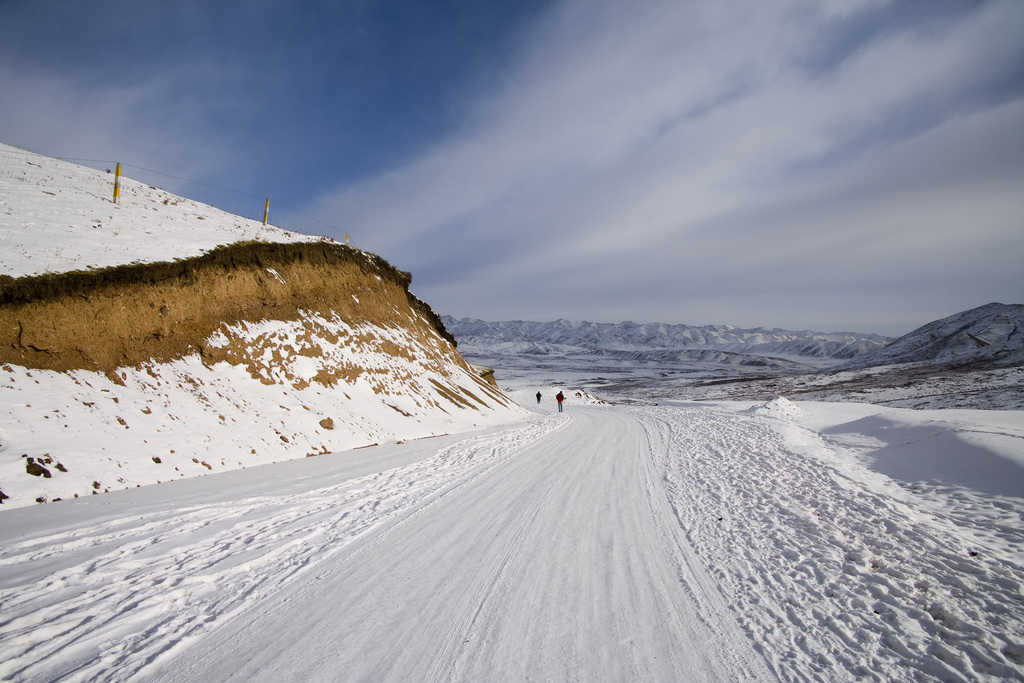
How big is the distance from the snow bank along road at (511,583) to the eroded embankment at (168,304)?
4.80 m

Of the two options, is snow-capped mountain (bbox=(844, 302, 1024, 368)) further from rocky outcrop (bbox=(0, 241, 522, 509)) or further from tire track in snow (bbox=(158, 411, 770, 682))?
tire track in snow (bbox=(158, 411, 770, 682))

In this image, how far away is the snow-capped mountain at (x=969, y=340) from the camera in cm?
6676

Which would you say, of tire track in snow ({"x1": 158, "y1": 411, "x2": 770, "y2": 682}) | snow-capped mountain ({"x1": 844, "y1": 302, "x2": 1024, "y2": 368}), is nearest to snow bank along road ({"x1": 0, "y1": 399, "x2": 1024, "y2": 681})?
tire track in snow ({"x1": 158, "y1": 411, "x2": 770, "y2": 682})

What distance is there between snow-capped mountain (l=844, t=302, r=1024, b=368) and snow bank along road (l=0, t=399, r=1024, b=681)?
266 feet

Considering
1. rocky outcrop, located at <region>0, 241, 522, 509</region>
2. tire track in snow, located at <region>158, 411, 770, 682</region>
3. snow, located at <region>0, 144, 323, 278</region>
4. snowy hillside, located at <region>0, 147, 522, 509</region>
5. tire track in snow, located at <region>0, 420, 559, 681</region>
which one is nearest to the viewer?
tire track in snow, located at <region>158, 411, 770, 682</region>

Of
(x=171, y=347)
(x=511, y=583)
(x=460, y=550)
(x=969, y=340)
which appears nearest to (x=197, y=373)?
(x=171, y=347)

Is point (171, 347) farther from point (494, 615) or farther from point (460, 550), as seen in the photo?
point (494, 615)

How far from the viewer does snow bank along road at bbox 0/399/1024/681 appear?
131 inches

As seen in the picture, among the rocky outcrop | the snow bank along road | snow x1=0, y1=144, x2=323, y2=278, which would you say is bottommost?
the snow bank along road

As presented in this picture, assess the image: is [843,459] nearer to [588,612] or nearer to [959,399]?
[588,612]

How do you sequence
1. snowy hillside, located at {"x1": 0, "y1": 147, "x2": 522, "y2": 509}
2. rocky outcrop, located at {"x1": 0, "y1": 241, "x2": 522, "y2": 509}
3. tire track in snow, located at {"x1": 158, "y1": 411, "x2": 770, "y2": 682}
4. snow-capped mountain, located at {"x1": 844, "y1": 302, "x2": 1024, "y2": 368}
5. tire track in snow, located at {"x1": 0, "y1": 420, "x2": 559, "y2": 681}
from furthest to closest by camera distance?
snow-capped mountain, located at {"x1": 844, "y1": 302, "x2": 1024, "y2": 368} < snowy hillside, located at {"x1": 0, "y1": 147, "x2": 522, "y2": 509} < rocky outcrop, located at {"x1": 0, "y1": 241, "x2": 522, "y2": 509} < tire track in snow, located at {"x1": 0, "y1": 420, "x2": 559, "y2": 681} < tire track in snow, located at {"x1": 158, "y1": 411, "x2": 770, "y2": 682}

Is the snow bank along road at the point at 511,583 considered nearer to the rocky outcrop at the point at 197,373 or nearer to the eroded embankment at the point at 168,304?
the rocky outcrop at the point at 197,373

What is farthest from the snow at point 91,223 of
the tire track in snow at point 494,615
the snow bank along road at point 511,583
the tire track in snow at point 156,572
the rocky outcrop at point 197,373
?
the tire track in snow at point 494,615

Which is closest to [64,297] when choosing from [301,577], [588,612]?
[301,577]
